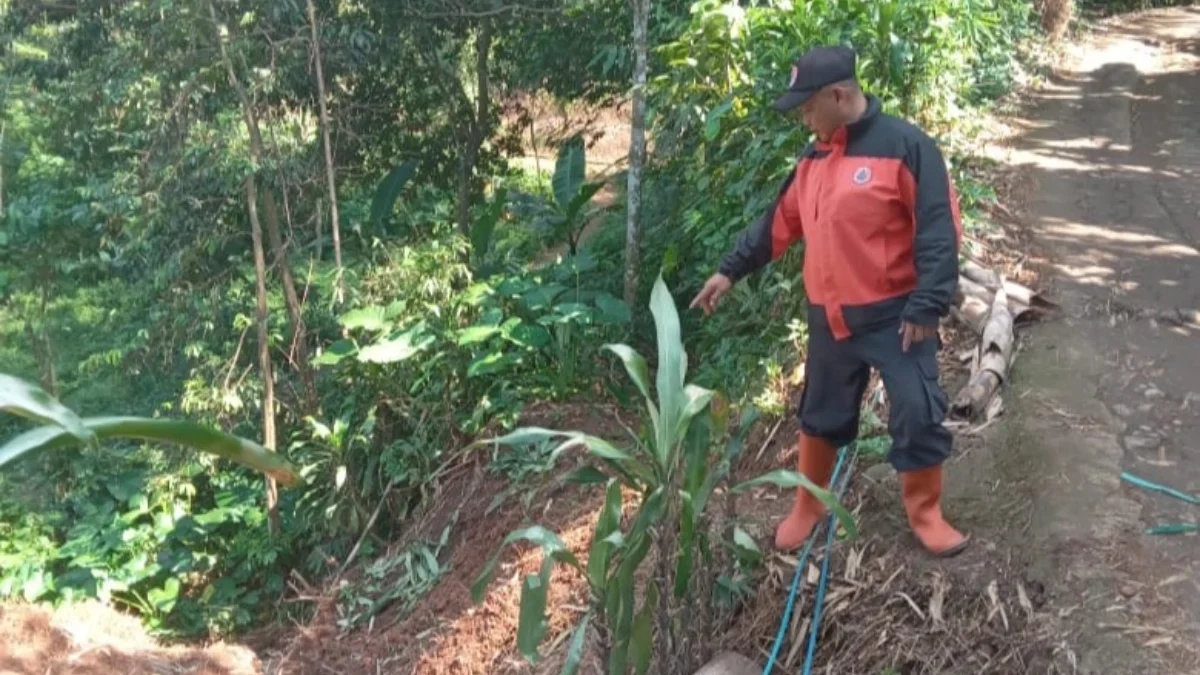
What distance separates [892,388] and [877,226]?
496mm

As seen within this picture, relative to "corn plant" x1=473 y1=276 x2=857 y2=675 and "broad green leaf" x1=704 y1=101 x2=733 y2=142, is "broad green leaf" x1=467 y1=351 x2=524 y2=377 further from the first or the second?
"corn plant" x1=473 y1=276 x2=857 y2=675

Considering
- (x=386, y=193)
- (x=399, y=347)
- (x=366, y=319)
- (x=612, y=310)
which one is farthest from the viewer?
(x=386, y=193)

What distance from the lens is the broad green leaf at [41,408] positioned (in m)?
1.20

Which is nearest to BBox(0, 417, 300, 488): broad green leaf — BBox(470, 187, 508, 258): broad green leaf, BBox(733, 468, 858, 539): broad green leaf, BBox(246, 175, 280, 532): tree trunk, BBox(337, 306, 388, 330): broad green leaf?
BBox(733, 468, 858, 539): broad green leaf

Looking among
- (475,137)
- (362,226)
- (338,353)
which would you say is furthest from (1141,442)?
(475,137)

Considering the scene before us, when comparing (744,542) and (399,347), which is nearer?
(744,542)

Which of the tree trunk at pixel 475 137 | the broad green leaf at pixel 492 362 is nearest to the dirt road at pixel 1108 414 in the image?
the broad green leaf at pixel 492 362

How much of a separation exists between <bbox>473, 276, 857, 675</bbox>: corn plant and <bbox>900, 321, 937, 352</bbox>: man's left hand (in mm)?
520

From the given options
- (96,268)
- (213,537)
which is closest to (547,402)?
(213,537)

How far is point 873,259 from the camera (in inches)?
131

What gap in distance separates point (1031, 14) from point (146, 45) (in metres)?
8.56

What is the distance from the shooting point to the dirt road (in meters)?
3.38

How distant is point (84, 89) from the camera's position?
27.1 feet

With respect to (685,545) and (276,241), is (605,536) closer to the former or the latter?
(685,545)
